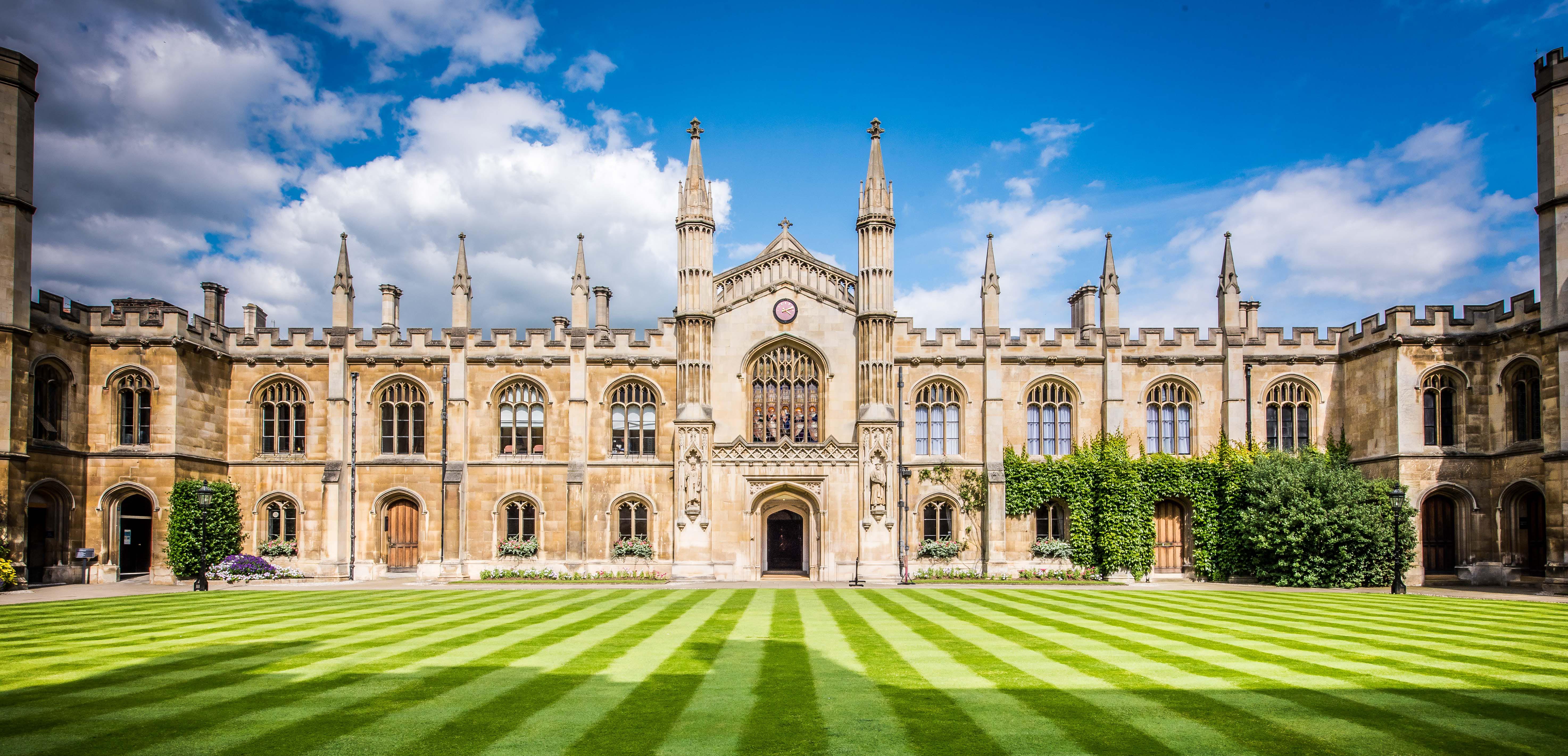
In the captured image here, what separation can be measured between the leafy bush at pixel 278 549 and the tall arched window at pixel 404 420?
4519mm

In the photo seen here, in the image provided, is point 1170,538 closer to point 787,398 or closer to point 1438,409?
point 1438,409

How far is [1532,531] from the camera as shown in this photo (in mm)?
28234

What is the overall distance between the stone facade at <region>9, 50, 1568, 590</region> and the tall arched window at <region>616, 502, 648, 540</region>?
3.1 inches

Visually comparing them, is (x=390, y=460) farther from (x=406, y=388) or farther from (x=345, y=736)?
(x=345, y=736)

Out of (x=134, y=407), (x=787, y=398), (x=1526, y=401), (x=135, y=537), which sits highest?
(x=787, y=398)

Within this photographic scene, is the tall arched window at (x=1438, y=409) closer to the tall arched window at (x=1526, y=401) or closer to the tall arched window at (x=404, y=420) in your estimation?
the tall arched window at (x=1526, y=401)

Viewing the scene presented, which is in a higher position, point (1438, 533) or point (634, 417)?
point (634, 417)

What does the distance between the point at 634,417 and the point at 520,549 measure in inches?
247

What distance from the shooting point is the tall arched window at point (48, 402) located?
93.9ft

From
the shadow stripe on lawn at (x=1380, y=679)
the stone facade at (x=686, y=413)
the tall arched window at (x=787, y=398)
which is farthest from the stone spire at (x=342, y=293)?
the shadow stripe on lawn at (x=1380, y=679)

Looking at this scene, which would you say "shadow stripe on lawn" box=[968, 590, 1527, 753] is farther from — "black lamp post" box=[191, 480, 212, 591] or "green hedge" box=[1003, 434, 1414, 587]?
"black lamp post" box=[191, 480, 212, 591]

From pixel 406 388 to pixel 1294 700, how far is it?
105 ft

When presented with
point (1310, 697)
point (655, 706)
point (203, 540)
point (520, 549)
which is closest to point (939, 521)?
point (520, 549)

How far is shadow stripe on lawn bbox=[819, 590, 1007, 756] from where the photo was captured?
25.6 ft
